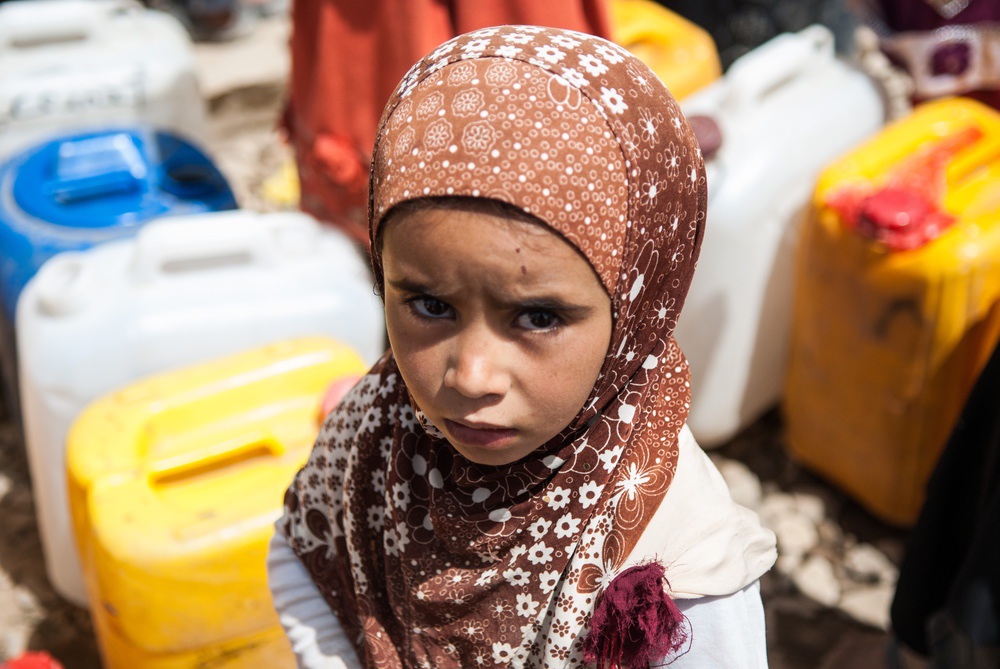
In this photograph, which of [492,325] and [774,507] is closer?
[492,325]

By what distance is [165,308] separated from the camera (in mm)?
1842

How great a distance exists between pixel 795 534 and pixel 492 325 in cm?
163

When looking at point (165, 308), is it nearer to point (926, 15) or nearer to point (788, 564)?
point (788, 564)

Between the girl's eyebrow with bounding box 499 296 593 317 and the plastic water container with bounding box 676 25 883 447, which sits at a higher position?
the girl's eyebrow with bounding box 499 296 593 317

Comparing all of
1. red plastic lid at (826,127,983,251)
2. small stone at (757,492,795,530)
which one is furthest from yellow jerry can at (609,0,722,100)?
small stone at (757,492,795,530)

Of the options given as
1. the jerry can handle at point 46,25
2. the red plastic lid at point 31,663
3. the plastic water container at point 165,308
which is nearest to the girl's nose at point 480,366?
the red plastic lid at point 31,663

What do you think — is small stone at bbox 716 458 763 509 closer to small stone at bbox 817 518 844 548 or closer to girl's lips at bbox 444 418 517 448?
small stone at bbox 817 518 844 548

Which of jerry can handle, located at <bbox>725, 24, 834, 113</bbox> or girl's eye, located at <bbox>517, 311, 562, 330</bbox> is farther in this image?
jerry can handle, located at <bbox>725, 24, 834, 113</bbox>

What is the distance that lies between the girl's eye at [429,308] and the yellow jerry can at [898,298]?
130 centimetres

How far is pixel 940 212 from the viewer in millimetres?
1914

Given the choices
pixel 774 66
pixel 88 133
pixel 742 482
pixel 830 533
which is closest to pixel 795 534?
pixel 830 533

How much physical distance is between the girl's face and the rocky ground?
A: 1.28 meters

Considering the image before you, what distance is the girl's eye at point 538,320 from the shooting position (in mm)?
825

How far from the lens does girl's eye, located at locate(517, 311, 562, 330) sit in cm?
83
